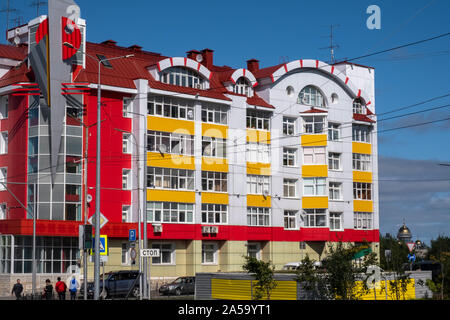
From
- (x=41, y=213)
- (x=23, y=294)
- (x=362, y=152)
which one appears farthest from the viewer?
(x=362, y=152)

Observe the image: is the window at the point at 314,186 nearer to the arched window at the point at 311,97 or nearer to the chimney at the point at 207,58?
the arched window at the point at 311,97

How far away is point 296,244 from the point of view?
64.8 metres

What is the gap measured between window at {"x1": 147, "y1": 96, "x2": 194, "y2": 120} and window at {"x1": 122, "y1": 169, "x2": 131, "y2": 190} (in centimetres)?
484

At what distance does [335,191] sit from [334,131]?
5534 millimetres

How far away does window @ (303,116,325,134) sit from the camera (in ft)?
218

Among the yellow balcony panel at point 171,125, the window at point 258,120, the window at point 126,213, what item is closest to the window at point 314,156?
the window at point 258,120

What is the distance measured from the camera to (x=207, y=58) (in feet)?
216

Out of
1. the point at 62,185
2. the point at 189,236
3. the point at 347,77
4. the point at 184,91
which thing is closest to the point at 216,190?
the point at 189,236

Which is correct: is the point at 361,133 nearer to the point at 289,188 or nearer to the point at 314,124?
the point at 314,124

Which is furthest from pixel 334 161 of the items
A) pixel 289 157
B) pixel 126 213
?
pixel 126 213

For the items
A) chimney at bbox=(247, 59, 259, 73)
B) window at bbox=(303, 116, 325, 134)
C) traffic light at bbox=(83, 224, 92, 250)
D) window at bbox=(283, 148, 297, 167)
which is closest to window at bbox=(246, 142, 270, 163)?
window at bbox=(283, 148, 297, 167)

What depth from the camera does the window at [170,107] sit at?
2234 inches

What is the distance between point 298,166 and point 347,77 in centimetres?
998

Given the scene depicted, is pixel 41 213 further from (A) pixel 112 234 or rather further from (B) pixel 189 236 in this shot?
(B) pixel 189 236
